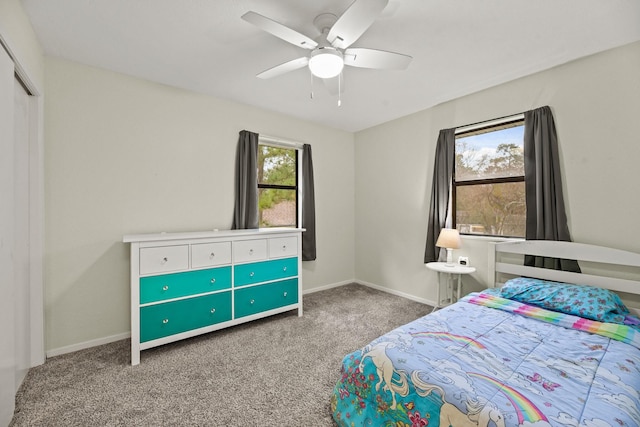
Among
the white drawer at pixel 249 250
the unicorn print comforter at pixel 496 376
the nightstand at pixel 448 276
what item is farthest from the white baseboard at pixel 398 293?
the white drawer at pixel 249 250

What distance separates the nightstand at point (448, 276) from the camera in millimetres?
2907

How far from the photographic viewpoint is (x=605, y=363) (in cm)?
143

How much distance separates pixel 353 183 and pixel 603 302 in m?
3.26

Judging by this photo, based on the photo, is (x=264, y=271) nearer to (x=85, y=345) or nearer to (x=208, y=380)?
(x=208, y=380)

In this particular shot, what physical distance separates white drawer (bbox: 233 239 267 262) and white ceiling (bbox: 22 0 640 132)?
5.51ft

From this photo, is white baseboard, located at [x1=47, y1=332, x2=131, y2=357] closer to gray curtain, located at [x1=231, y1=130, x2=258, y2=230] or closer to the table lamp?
gray curtain, located at [x1=231, y1=130, x2=258, y2=230]

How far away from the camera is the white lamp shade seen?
3.04 m

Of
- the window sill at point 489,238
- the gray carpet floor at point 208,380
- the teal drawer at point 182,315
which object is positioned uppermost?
the window sill at point 489,238

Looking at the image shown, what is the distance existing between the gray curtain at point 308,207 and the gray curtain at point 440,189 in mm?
1559

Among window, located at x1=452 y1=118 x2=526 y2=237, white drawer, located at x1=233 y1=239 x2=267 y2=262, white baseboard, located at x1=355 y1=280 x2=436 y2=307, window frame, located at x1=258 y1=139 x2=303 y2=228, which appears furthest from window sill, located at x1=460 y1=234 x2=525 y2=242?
white drawer, located at x1=233 y1=239 x2=267 y2=262

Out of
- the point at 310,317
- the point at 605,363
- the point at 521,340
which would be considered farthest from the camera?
the point at 310,317

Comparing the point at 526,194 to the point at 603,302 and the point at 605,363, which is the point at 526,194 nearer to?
the point at 603,302

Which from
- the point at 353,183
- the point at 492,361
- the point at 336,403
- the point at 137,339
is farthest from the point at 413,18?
the point at 137,339

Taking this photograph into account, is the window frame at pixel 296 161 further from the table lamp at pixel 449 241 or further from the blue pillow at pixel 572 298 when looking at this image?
the blue pillow at pixel 572 298
